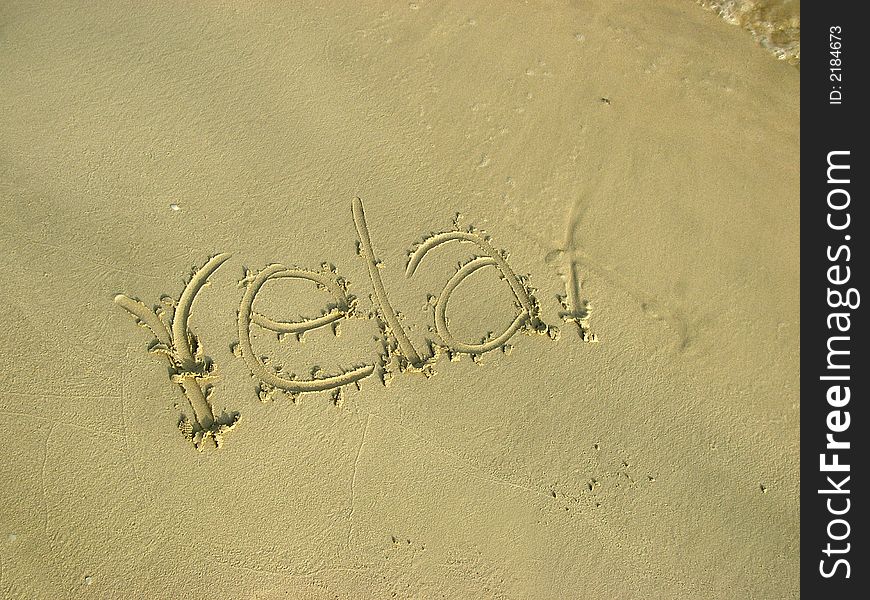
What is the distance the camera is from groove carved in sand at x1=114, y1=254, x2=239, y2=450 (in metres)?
4.02

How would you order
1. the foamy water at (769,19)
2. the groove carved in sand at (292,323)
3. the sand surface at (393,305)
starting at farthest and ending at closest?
the foamy water at (769,19) < the groove carved in sand at (292,323) < the sand surface at (393,305)

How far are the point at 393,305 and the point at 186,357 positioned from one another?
164cm

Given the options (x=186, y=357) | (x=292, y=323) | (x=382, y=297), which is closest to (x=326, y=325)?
(x=292, y=323)

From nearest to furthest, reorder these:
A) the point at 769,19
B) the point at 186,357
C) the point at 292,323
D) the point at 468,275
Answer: the point at 186,357
the point at 292,323
the point at 468,275
the point at 769,19

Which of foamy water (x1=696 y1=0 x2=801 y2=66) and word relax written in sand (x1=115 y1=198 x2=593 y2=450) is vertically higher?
foamy water (x1=696 y1=0 x2=801 y2=66)

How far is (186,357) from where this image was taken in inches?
161

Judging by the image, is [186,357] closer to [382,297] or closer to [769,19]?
[382,297]

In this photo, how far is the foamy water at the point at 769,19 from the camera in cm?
488
